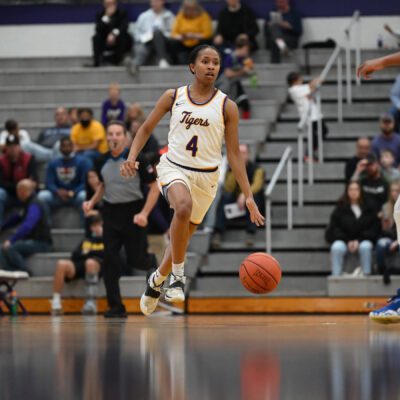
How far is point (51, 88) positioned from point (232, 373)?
14.7 m

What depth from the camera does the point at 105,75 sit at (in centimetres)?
1972

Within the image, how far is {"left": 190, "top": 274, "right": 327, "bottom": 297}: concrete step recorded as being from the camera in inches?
584

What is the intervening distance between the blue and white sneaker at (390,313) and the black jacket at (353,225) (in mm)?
5928

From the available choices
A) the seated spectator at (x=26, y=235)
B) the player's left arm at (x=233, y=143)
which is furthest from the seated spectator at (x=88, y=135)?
the player's left arm at (x=233, y=143)

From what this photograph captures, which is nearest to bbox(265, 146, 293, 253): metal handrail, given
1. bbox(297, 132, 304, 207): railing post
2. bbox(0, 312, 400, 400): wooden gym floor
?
bbox(297, 132, 304, 207): railing post

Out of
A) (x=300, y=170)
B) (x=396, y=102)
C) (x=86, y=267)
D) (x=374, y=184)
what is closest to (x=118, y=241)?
(x=86, y=267)

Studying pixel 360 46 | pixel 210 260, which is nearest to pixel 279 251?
pixel 210 260

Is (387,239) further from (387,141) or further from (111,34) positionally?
(111,34)

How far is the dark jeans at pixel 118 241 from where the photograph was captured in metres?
12.1

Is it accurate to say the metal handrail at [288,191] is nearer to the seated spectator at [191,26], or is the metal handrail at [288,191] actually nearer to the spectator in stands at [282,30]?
the spectator in stands at [282,30]

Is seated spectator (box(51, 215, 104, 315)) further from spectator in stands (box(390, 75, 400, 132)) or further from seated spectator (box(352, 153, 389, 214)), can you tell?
spectator in stands (box(390, 75, 400, 132))

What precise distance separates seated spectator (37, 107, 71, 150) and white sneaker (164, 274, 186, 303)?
28.2 feet

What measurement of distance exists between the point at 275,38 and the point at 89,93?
10.8ft

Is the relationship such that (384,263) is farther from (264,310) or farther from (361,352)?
(361,352)
